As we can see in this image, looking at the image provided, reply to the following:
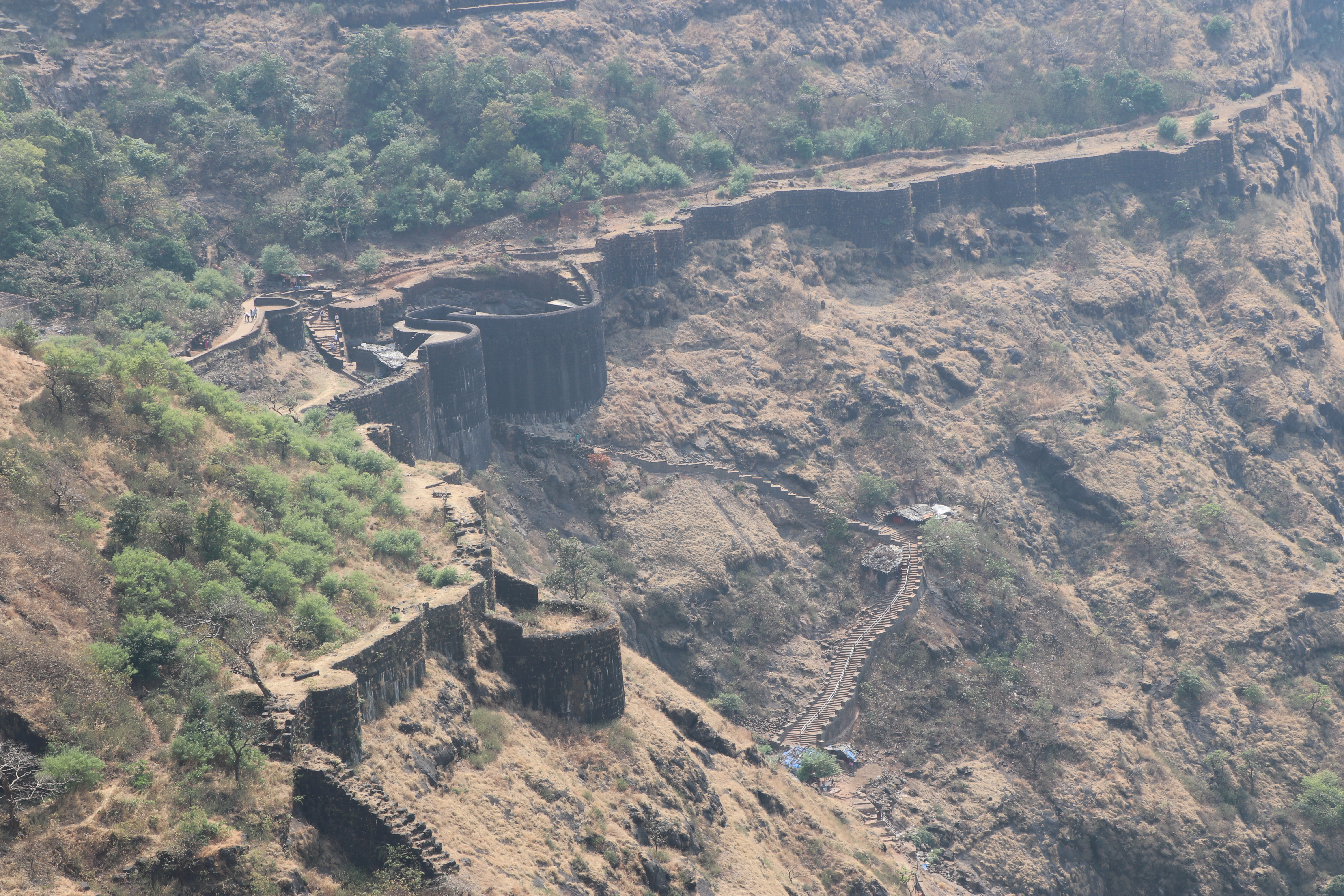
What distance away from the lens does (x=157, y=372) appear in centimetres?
2667

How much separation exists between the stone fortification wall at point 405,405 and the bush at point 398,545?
10186 mm

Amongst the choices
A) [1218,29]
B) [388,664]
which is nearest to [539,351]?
[388,664]

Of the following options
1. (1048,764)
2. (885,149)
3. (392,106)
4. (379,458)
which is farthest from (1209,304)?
(379,458)

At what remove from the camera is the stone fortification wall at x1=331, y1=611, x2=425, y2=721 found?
71.4 feet

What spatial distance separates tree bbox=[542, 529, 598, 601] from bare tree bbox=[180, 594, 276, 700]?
8938 millimetres

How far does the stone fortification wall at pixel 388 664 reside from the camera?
856 inches

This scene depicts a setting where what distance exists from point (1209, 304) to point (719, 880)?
44833 mm

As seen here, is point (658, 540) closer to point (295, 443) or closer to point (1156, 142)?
point (295, 443)

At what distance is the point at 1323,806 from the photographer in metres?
40.2

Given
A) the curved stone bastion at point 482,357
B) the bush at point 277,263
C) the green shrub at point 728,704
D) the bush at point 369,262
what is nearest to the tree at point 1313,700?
the green shrub at point 728,704

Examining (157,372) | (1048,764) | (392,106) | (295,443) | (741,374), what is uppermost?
(392,106)

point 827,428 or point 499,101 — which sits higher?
point 499,101

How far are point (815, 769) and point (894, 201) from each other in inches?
1189

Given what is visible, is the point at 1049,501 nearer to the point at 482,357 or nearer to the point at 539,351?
the point at 539,351
